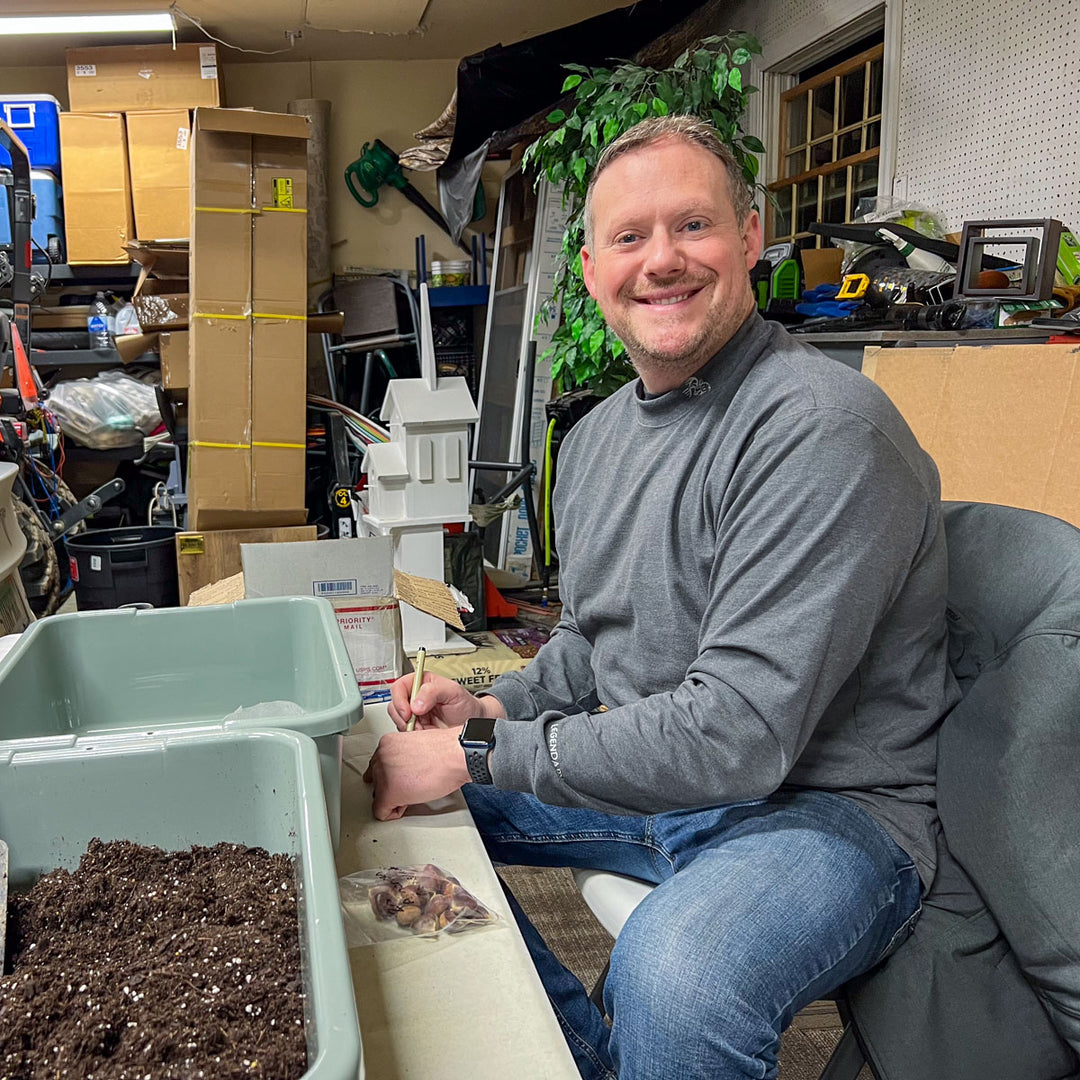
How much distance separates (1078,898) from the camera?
2.85ft

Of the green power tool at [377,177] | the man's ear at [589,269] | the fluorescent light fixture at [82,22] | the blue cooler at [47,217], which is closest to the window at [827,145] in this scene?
the green power tool at [377,177]

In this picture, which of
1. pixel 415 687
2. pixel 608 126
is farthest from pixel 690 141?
pixel 608 126

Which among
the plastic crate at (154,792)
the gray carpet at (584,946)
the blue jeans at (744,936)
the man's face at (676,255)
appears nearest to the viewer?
the plastic crate at (154,792)

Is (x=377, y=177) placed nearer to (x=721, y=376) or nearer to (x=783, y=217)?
(x=783, y=217)

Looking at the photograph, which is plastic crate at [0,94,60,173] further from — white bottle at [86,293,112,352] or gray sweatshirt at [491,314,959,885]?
gray sweatshirt at [491,314,959,885]

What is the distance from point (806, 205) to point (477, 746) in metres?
3.72

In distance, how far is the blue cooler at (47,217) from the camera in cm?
524

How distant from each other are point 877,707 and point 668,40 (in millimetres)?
4248

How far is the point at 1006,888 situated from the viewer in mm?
917

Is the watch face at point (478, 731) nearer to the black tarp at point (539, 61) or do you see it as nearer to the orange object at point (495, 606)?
the orange object at point (495, 606)

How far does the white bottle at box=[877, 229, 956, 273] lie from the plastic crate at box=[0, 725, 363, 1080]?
2164mm

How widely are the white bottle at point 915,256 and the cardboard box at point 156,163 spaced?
412 centimetres

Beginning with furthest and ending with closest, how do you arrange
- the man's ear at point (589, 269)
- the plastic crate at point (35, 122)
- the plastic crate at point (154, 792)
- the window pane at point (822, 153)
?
the plastic crate at point (35, 122), the window pane at point (822, 153), the man's ear at point (589, 269), the plastic crate at point (154, 792)

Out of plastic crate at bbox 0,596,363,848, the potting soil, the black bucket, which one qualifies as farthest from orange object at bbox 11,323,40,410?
the potting soil
